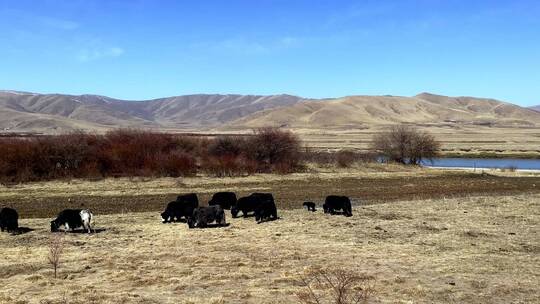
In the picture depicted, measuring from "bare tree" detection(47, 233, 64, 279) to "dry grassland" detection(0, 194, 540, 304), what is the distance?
22cm

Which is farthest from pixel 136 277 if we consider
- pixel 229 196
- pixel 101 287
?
pixel 229 196

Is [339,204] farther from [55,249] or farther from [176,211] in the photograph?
[55,249]

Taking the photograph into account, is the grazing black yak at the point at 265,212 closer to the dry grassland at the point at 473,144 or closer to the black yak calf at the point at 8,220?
the black yak calf at the point at 8,220

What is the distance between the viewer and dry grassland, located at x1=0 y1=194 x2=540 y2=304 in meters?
11.9

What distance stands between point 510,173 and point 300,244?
4354 centimetres

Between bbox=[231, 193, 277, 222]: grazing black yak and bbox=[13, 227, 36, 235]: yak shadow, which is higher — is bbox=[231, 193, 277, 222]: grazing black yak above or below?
above

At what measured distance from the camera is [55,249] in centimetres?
1605

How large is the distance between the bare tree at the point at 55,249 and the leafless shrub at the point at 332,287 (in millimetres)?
6213

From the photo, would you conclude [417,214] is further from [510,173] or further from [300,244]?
[510,173]

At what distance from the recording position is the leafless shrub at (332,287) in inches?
435

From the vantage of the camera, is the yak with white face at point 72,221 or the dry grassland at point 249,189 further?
the dry grassland at point 249,189

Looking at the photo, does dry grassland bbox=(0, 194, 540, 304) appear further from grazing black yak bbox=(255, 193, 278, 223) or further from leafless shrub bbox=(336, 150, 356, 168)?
leafless shrub bbox=(336, 150, 356, 168)

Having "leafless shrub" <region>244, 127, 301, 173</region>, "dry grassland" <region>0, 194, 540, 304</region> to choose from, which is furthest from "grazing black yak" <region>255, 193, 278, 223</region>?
"leafless shrub" <region>244, 127, 301, 173</region>

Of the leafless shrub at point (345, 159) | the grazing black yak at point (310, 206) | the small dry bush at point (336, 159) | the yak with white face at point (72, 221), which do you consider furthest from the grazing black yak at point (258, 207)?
the small dry bush at point (336, 159)
